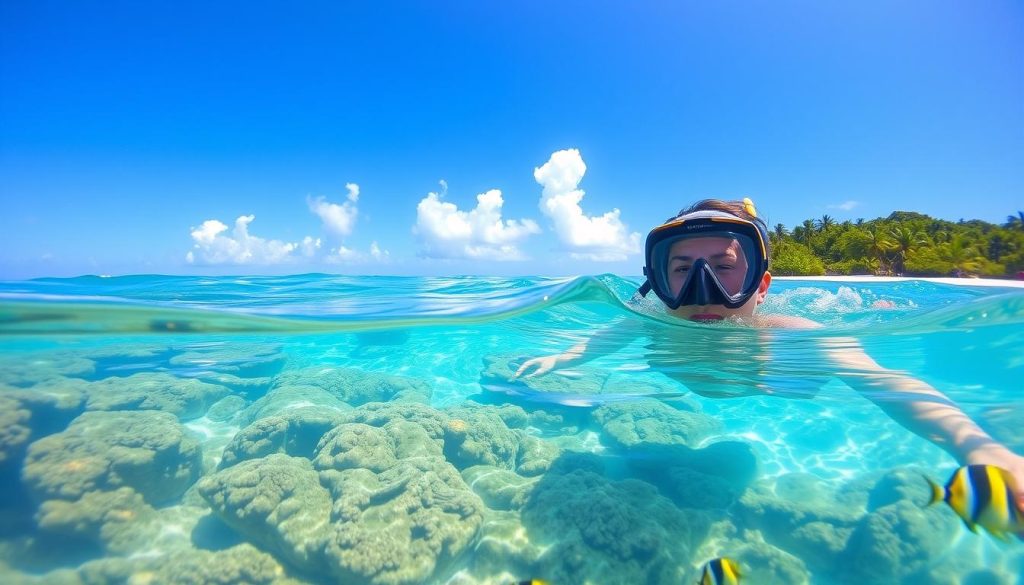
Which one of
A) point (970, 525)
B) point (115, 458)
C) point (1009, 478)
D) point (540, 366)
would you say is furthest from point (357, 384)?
point (1009, 478)

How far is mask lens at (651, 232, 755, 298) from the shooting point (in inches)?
178

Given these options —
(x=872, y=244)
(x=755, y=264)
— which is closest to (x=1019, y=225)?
(x=755, y=264)

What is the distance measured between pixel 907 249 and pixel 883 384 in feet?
90.7

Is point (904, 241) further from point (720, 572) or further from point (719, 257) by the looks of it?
point (720, 572)

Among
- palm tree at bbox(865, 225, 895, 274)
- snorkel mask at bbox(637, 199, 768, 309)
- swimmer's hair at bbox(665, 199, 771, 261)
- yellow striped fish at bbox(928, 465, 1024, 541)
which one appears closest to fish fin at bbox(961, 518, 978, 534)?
yellow striped fish at bbox(928, 465, 1024, 541)

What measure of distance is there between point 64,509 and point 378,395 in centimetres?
602

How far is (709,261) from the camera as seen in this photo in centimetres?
454

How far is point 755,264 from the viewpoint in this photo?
14.8 feet

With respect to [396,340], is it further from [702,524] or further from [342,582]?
[702,524]

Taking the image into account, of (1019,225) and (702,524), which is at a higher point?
(1019,225)

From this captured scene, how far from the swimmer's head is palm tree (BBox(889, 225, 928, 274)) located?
90.2 feet

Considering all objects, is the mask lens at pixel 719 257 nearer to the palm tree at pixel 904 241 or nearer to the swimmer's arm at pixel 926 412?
the swimmer's arm at pixel 926 412

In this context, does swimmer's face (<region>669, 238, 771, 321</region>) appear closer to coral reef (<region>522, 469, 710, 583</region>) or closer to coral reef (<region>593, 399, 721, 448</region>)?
coral reef (<region>522, 469, 710, 583</region>)

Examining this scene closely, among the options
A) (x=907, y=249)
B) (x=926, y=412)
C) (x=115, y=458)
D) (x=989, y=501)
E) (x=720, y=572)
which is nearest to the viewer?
(x=989, y=501)
